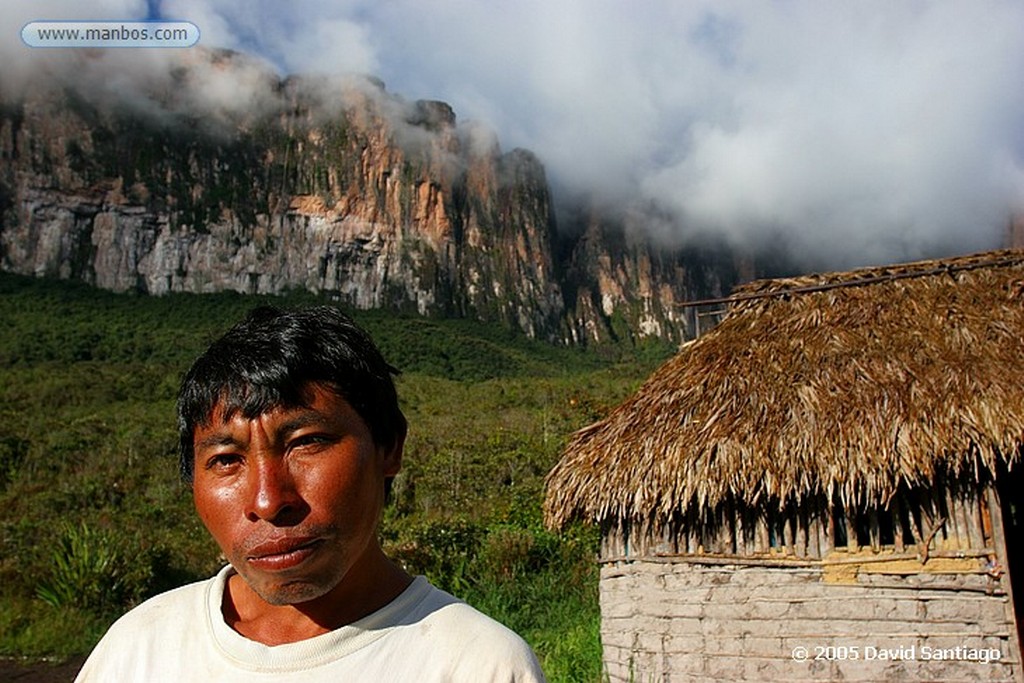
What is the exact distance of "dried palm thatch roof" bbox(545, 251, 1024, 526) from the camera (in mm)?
4934

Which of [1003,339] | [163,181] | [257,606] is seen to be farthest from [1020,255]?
[163,181]

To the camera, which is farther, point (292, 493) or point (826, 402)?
point (826, 402)

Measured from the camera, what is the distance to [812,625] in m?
5.11

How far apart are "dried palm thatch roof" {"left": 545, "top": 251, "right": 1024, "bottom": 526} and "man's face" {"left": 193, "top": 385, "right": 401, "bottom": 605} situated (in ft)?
14.5

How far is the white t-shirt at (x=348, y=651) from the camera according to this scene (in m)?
1.05

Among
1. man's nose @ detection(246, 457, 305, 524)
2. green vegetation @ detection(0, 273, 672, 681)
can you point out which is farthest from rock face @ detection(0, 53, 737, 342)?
man's nose @ detection(246, 457, 305, 524)

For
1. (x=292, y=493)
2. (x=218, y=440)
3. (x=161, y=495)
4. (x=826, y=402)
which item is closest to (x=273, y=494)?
(x=292, y=493)

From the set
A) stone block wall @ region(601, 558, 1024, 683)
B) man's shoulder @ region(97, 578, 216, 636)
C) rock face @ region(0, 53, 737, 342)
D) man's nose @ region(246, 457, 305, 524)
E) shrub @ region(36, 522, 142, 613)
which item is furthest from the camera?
rock face @ region(0, 53, 737, 342)

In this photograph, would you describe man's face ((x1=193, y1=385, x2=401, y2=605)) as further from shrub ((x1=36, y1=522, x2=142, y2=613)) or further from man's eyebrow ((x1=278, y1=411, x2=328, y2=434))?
shrub ((x1=36, y1=522, x2=142, y2=613))

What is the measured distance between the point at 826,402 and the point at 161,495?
1466cm

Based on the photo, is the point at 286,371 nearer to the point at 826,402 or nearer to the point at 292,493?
the point at 292,493

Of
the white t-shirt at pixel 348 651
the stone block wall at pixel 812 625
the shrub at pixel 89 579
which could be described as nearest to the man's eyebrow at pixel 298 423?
the white t-shirt at pixel 348 651

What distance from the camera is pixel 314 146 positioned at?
67.3 metres

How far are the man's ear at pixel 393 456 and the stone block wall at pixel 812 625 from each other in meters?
4.59
